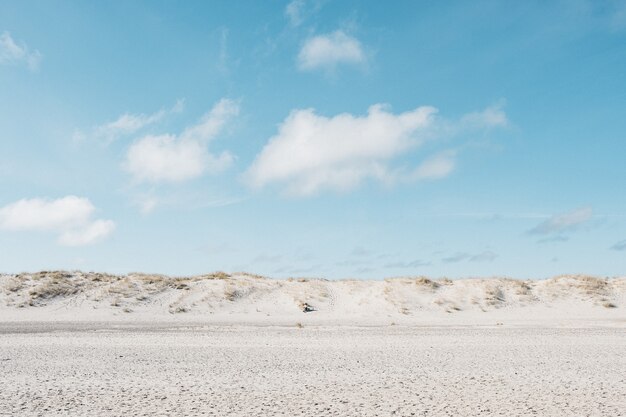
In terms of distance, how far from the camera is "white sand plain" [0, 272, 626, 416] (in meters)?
9.18

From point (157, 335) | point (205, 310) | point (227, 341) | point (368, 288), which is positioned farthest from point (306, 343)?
point (368, 288)

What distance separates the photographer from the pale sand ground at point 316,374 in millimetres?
8852

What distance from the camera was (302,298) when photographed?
32.6 meters

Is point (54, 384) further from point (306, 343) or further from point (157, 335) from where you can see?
point (157, 335)

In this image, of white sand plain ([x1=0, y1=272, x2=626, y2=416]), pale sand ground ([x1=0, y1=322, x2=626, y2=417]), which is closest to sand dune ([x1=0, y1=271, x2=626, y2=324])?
white sand plain ([x1=0, y1=272, x2=626, y2=416])

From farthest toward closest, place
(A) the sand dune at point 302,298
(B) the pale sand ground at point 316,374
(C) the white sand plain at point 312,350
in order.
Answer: (A) the sand dune at point 302,298 → (C) the white sand plain at point 312,350 → (B) the pale sand ground at point 316,374

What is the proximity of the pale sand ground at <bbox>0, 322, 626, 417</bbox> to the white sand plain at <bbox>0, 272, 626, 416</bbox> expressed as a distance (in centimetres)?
4

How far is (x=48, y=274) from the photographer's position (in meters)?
36.1

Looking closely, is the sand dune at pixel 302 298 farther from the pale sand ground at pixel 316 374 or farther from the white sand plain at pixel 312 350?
the pale sand ground at pixel 316 374

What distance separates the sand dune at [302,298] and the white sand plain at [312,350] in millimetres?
132

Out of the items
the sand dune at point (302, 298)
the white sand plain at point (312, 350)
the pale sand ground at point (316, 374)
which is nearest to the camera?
the pale sand ground at point (316, 374)

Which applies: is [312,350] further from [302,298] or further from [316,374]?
[302,298]

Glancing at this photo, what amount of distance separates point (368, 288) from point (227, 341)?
1822 centimetres

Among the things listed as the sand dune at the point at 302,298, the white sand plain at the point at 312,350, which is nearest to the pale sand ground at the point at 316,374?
the white sand plain at the point at 312,350
